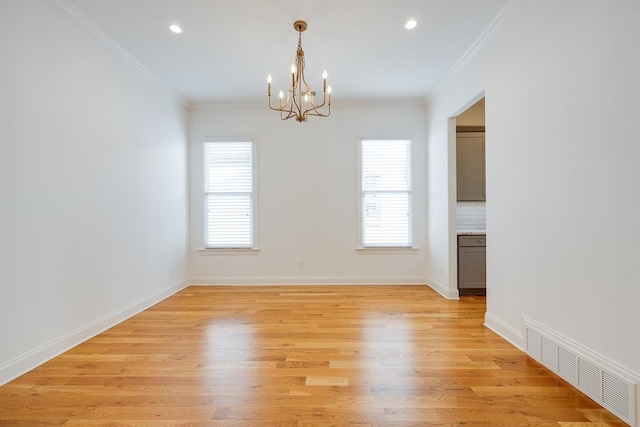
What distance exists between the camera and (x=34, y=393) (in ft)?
6.96

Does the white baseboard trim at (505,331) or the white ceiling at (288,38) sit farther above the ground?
the white ceiling at (288,38)

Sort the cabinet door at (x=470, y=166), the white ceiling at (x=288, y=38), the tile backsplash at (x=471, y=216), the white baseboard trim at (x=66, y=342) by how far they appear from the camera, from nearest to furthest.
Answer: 1. the white baseboard trim at (x=66, y=342)
2. the white ceiling at (x=288, y=38)
3. the cabinet door at (x=470, y=166)
4. the tile backsplash at (x=471, y=216)

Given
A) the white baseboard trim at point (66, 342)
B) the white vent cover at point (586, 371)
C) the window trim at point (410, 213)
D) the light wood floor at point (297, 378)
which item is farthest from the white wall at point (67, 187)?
the white vent cover at point (586, 371)

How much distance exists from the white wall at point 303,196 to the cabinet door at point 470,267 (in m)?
0.87

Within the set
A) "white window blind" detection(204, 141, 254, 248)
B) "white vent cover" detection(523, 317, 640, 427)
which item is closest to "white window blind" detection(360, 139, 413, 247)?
"white window blind" detection(204, 141, 254, 248)

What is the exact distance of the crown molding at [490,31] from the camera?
2.81 meters

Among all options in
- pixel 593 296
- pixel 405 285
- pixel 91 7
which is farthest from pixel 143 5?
pixel 405 285

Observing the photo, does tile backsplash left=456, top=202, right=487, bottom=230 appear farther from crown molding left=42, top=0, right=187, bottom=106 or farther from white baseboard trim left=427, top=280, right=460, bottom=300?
crown molding left=42, top=0, right=187, bottom=106

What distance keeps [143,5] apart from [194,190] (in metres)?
3.00

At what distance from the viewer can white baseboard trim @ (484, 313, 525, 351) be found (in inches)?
110

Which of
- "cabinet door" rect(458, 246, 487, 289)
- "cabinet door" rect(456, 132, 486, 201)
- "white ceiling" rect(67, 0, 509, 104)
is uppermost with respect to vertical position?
"white ceiling" rect(67, 0, 509, 104)

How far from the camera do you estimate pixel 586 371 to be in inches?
80.4

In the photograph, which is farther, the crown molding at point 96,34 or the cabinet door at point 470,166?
the cabinet door at point 470,166

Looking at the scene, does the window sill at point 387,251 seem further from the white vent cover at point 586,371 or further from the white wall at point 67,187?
the white wall at point 67,187
